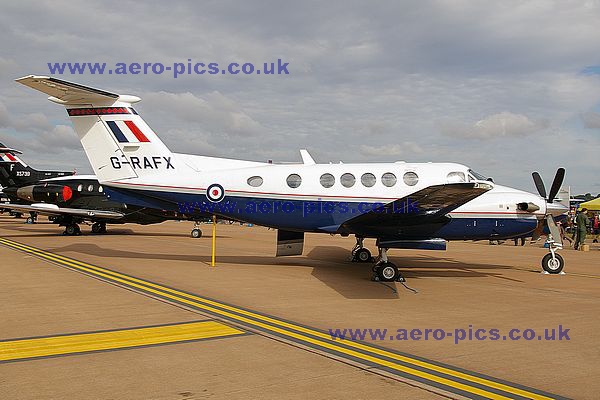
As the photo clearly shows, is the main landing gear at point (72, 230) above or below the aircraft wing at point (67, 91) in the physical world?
below

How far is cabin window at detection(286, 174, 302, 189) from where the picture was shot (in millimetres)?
13750

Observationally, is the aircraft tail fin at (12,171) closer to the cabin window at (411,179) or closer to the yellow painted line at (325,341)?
the yellow painted line at (325,341)

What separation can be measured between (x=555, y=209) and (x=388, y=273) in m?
5.50

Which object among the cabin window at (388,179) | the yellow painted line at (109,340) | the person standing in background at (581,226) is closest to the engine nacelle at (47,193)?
the cabin window at (388,179)

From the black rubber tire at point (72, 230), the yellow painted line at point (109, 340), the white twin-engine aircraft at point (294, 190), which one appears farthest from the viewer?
the black rubber tire at point (72, 230)

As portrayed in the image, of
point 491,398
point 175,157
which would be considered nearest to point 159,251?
point 175,157

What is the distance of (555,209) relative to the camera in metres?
13.9

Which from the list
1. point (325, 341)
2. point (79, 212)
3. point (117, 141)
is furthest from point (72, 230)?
point (325, 341)

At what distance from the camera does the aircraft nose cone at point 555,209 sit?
13898mm

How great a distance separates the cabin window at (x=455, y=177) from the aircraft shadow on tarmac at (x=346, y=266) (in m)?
2.83

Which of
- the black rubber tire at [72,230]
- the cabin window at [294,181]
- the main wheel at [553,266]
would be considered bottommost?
the main wheel at [553,266]

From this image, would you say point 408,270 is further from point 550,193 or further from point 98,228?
point 98,228

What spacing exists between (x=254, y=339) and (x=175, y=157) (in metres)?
9.25

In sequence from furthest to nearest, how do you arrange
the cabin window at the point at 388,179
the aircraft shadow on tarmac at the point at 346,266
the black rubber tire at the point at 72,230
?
the black rubber tire at the point at 72,230 < the cabin window at the point at 388,179 < the aircraft shadow on tarmac at the point at 346,266
